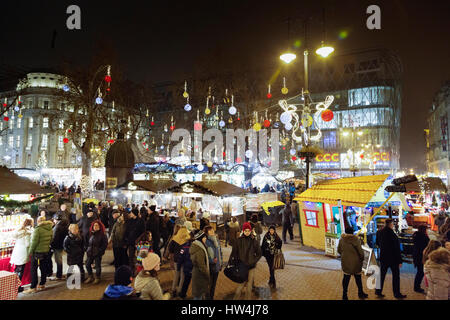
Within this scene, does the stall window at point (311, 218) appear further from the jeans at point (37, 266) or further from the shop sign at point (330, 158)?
the shop sign at point (330, 158)

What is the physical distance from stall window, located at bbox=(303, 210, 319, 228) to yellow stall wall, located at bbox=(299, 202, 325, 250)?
0.11 metres

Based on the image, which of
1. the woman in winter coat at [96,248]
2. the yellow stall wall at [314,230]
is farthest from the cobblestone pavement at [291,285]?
the yellow stall wall at [314,230]

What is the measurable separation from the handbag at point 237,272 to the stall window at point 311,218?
5692 mm

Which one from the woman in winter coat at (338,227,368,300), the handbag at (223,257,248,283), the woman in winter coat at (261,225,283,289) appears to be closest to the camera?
the handbag at (223,257,248,283)

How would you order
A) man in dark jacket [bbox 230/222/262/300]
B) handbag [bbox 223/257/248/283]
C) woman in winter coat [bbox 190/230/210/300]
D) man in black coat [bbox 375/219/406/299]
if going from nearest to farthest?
woman in winter coat [bbox 190/230/210/300] < handbag [bbox 223/257/248/283] < man in dark jacket [bbox 230/222/262/300] < man in black coat [bbox 375/219/406/299]

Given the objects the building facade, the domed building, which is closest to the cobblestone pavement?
the domed building

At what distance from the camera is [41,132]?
5216 centimetres

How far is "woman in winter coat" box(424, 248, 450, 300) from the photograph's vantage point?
15.9 feet

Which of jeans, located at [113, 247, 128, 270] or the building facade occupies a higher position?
the building facade

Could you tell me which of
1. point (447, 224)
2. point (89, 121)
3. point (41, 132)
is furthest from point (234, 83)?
point (41, 132)

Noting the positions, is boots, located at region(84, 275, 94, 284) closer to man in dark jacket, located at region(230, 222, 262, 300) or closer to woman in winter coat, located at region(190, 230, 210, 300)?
woman in winter coat, located at region(190, 230, 210, 300)

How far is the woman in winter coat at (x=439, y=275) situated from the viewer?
15.9 ft

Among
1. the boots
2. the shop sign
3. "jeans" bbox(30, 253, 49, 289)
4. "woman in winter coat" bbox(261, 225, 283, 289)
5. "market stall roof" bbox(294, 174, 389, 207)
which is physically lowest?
the boots
